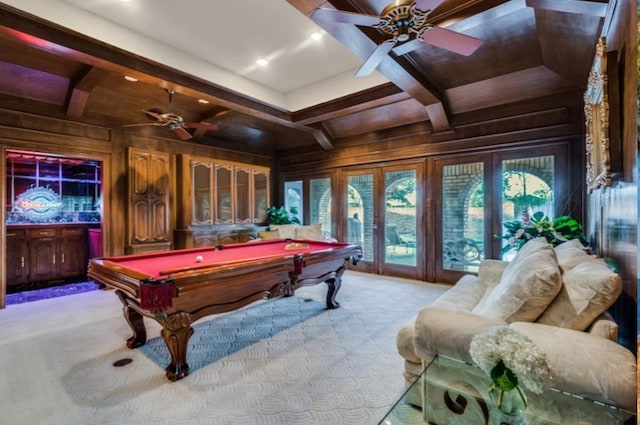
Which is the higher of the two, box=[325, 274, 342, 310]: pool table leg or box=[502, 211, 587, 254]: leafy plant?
box=[502, 211, 587, 254]: leafy plant

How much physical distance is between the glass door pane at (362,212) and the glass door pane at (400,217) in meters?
0.33

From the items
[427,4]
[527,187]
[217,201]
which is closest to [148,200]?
[217,201]

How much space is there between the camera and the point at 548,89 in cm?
388

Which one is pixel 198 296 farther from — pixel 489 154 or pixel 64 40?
pixel 489 154

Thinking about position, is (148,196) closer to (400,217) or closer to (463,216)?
(400,217)

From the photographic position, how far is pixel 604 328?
133cm

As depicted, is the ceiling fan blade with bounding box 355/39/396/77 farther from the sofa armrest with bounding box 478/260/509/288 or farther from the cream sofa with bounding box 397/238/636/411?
the sofa armrest with bounding box 478/260/509/288

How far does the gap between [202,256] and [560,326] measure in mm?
3026

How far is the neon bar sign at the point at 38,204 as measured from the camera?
5324 mm

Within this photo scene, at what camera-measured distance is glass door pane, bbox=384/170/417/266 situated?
17.5ft

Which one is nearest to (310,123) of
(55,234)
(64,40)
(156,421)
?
(64,40)

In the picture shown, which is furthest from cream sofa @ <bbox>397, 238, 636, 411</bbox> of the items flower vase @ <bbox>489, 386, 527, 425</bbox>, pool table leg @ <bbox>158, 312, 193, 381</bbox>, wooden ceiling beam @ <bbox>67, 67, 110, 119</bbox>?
wooden ceiling beam @ <bbox>67, 67, 110, 119</bbox>

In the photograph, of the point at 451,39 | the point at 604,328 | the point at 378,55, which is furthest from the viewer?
the point at 378,55

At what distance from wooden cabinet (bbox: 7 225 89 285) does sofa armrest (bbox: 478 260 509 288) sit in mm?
6798
